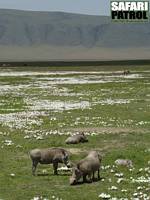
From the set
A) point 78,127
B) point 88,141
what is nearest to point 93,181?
point 88,141

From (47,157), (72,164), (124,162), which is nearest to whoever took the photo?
(47,157)

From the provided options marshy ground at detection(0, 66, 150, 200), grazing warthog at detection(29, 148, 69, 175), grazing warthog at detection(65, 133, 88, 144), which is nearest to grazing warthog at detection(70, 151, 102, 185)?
marshy ground at detection(0, 66, 150, 200)

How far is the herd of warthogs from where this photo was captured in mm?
19641

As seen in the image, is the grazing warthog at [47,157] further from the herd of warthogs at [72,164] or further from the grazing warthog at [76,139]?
the grazing warthog at [76,139]

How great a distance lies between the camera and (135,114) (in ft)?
132

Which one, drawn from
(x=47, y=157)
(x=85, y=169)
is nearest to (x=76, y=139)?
(x=47, y=157)

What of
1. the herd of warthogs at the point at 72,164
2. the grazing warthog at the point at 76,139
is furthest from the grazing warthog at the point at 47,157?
the grazing warthog at the point at 76,139

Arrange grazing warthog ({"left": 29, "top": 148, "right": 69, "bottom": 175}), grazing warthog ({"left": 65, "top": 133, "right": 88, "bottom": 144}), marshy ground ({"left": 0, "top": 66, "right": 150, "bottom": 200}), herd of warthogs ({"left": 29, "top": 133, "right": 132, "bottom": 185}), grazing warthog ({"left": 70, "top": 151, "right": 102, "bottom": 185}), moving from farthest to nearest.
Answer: grazing warthog ({"left": 65, "top": 133, "right": 88, "bottom": 144})
grazing warthog ({"left": 29, "top": 148, "right": 69, "bottom": 175})
herd of warthogs ({"left": 29, "top": 133, "right": 132, "bottom": 185})
grazing warthog ({"left": 70, "top": 151, "right": 102, "bottom": 185})
marshy ground ({"left": 0, "top": 66, "right": 150, "bottom": 200})

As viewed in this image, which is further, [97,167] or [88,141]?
[88,141]

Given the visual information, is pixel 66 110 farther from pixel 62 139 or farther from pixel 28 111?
pixel 62 139

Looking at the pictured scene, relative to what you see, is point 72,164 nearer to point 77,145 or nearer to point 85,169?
point 85,169

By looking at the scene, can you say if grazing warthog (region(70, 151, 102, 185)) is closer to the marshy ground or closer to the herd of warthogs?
the herd of warthogs

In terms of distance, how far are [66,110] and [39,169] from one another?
69.7 ft

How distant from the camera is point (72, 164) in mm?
21656
